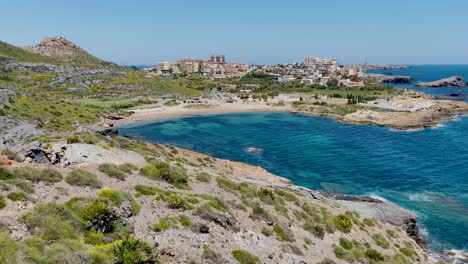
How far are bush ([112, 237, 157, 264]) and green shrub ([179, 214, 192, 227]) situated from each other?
14.5 feet

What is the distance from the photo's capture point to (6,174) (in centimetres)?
1938

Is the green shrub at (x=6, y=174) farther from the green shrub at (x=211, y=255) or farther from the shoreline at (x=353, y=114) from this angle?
the shoreline at (x=353, y=114)

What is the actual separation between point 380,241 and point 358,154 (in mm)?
39829

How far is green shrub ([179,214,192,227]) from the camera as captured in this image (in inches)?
798

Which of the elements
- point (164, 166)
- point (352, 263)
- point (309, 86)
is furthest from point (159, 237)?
point (309, 86)

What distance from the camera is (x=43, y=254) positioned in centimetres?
1273

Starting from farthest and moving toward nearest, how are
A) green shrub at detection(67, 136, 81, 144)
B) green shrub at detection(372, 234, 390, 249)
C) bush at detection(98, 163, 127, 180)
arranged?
green shrub at detection(67, 136, 81, 144)
green shrub at detection(372, 234, 390, 249)
bush at detection(98, 163, 127, 180)

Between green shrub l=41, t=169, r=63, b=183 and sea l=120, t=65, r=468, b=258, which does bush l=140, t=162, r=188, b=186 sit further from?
sea l=120, t=65, r=468, b=258

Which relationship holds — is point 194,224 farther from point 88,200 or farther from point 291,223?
point 291,223

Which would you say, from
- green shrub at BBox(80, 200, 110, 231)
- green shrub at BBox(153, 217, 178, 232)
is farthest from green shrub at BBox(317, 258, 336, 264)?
green shrub at BBox(80, 200, 110, 231)

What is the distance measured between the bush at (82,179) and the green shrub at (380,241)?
78.7ft

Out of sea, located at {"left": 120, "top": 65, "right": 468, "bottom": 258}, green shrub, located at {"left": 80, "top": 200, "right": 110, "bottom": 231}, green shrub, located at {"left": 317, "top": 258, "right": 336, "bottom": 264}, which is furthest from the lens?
sea, located at {"left": 120, "top": 65, "right": 468, "bottom": 258}

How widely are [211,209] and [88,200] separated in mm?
8046

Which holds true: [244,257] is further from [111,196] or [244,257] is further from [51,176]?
[51,176]
